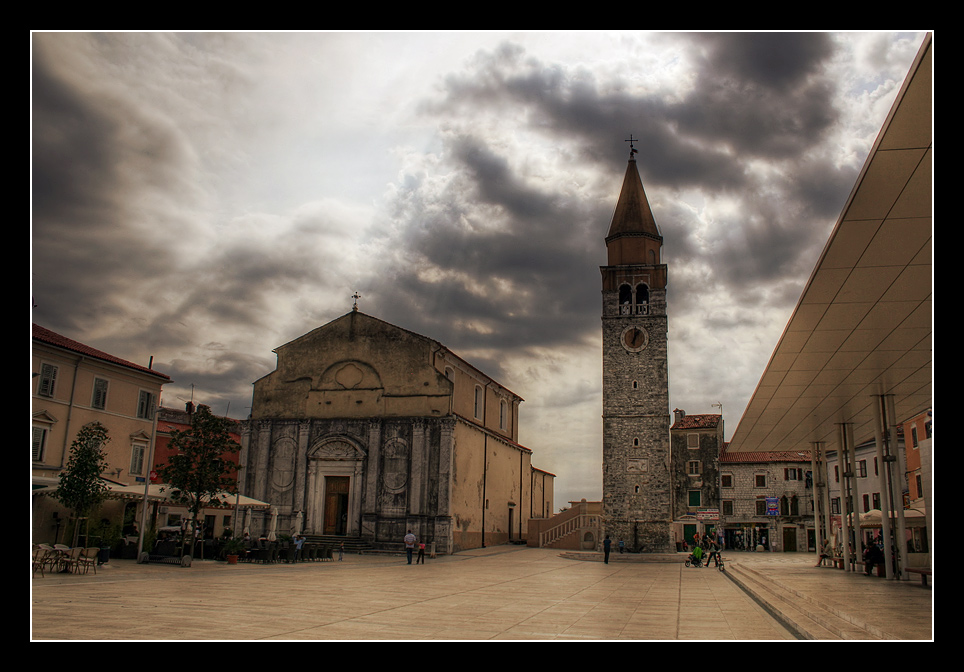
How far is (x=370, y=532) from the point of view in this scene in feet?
112

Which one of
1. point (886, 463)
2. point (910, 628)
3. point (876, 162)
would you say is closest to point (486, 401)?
point (886, 463)

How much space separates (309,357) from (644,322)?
64.2 feet

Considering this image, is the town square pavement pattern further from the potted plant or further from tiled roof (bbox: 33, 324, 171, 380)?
tiled roof (bbox: 33, 324, 171, 380)

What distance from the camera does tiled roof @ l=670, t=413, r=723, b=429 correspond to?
5803 centimetres

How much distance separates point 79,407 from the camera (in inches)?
1042

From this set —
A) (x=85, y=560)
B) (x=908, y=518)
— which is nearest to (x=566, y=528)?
(x=908, y=518)

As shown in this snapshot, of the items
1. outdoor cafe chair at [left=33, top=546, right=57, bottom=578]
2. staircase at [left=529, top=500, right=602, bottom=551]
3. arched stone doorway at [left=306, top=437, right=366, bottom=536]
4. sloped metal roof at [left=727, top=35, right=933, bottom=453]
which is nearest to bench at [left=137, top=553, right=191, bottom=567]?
outdoor cafe chair at [left=33, top=546, right=57, bottom=578]

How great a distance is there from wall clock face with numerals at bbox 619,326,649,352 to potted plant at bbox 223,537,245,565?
2503 cm

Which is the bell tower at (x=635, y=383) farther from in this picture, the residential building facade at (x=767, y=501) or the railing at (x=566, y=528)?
the residential building facade at (x=767, y=501)

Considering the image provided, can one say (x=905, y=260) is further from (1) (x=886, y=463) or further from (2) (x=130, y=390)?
(2) (x=130, y=390)

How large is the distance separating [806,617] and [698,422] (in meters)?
48.6

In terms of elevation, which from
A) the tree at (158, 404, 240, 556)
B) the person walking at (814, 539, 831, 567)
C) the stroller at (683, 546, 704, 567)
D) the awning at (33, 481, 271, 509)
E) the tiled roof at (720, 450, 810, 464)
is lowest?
the stroller at (683, 546, 704, 567)

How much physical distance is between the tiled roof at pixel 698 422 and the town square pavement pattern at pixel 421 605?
35.7 metres

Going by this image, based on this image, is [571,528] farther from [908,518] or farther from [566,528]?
[908,518]
